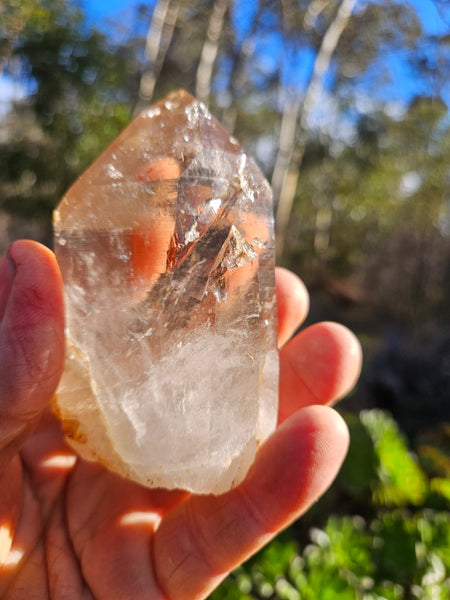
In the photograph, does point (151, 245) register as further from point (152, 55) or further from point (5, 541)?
point (152, 55)

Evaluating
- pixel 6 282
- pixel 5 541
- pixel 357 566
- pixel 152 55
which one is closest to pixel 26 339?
pixel 6 282

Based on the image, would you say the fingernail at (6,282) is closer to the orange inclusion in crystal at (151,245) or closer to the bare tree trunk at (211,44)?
the orange inclusion in crystal at (151,245)

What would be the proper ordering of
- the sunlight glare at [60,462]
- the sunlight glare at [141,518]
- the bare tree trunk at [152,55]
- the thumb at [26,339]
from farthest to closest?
the bare tree trunk at [152,55]
the sunlight glare at [60,462]
the sunlight glare at [141,518]
the thumb at [26,339]

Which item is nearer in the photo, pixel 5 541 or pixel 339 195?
pixel 5 541

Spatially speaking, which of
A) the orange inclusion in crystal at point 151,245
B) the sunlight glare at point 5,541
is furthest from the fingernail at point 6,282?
the sunlight glare at point 5,541

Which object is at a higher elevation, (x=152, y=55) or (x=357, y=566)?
(x=152, y=55)
